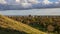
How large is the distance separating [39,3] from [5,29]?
416 mm

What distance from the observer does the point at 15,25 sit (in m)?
1.79

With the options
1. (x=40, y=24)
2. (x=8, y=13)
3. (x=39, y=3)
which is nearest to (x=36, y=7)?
(x=39, y=3)

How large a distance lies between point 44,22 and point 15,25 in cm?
28

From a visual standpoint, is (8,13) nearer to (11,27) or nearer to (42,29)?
(11,27)

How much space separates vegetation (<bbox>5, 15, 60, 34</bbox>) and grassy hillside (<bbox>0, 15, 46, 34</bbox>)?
1.5 inches

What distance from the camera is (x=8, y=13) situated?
1810 millimetres

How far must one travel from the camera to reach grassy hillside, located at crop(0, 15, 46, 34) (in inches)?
69.8

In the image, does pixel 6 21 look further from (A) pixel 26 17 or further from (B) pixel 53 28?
(B) pixel 53 28

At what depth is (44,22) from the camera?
5.82 feet

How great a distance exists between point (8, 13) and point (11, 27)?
141 millimetres

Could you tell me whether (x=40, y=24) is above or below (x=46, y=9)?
below

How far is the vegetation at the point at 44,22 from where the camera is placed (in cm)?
176

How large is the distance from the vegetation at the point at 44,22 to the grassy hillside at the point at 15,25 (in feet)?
0.13

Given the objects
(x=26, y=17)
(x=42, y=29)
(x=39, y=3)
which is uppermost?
(x=39, y=3)
